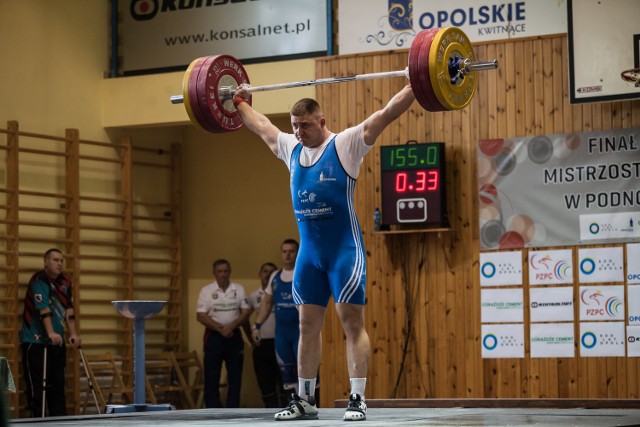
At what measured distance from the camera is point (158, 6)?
31.2 ft

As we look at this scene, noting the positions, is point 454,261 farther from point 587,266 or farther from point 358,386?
point 358,386

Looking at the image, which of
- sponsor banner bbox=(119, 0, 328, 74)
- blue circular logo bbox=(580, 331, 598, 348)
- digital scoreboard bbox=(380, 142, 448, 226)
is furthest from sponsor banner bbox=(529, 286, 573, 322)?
sponsor banner bbox=(119, 0, 328, 74)

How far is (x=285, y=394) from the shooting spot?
946cm

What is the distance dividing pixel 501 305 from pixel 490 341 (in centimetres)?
27

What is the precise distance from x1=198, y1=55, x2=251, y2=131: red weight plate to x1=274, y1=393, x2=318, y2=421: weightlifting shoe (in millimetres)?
1513

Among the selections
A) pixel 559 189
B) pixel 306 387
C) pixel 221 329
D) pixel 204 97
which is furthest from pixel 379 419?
pixel 221 329

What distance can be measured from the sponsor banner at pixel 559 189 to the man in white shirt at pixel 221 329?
2.59 meters

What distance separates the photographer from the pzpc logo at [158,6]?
9.33 meters

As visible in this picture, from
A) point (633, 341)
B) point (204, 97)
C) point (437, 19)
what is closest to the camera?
point (204, 97)

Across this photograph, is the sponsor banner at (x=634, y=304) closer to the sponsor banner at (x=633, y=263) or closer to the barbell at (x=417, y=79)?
the sponsor banner at (x=633, y=263)

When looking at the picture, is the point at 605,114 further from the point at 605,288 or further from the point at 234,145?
the point at 234,145

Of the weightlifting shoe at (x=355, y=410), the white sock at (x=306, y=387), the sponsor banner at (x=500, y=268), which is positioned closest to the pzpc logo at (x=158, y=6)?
the sponsor banner at (x=500, y=268)

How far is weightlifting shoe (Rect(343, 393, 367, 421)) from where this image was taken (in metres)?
4.27

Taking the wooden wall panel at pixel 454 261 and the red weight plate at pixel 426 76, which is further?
the wooden wall panel at pixel 454 261
